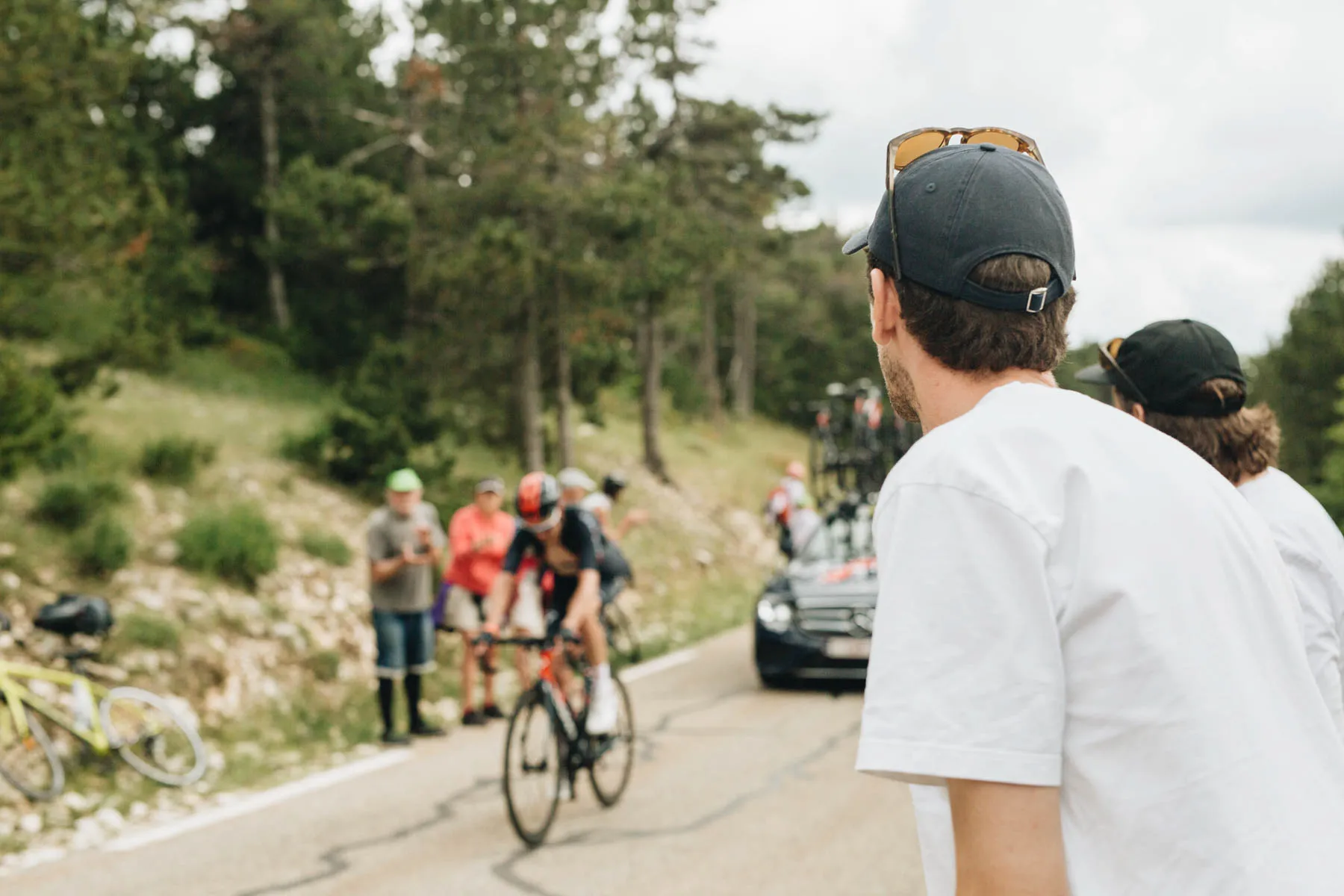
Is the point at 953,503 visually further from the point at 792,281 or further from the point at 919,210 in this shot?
the point at 792,281

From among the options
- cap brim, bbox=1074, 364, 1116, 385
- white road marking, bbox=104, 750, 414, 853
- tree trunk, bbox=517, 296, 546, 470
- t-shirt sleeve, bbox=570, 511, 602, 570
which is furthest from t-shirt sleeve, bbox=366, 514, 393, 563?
tree trunk, bbox=517, 296, 546, 470

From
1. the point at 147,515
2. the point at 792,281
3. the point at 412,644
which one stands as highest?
the point at 792,281

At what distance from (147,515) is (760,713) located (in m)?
7.72

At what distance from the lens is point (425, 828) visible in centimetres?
760

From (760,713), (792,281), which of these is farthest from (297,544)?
(792,281)

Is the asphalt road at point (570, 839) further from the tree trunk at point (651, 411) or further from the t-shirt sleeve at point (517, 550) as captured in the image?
the tree trunk at point (651, 411)

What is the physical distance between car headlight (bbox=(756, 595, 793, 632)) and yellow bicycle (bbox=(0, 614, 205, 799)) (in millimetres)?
5464

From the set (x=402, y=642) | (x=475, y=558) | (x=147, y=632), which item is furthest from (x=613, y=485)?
(x=147, y=632)

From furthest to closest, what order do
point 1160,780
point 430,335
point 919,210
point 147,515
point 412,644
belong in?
point 430,335 < point 147,515 < point 412,644 < point 919,210 < point 1160,780

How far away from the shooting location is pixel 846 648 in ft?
39.6

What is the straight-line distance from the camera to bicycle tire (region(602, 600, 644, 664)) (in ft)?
43.3

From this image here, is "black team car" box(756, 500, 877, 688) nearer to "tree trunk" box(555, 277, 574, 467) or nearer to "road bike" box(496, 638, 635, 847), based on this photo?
"road bike" box(496, 638, 635, 847)

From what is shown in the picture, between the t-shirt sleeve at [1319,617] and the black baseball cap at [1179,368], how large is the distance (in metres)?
0.53

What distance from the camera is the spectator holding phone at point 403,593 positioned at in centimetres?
1080
